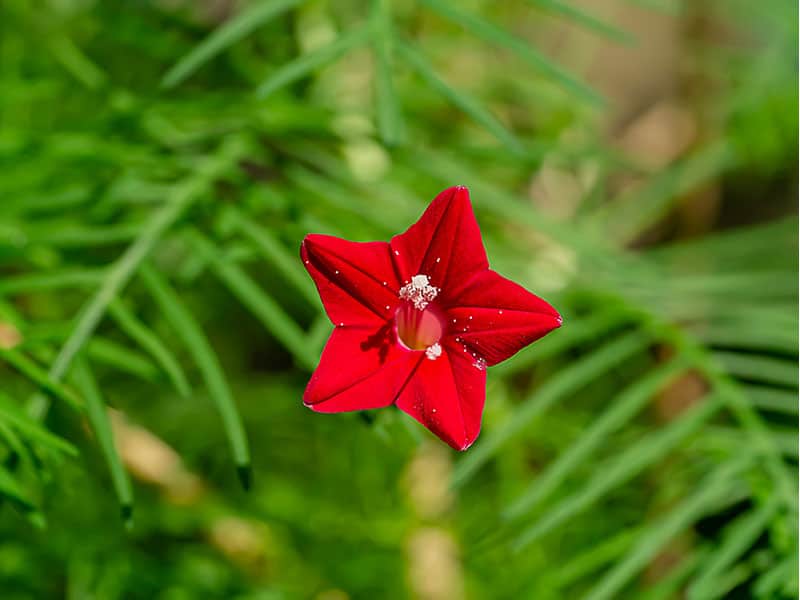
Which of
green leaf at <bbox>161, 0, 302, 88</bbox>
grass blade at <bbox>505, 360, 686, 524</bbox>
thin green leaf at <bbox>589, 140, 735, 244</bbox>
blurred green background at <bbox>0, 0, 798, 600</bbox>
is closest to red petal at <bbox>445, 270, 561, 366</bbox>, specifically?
blurred green background at <bbox>0, 0, 798, 600</bbox>

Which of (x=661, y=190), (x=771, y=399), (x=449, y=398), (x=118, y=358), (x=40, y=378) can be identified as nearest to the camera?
(x=449, y=398)

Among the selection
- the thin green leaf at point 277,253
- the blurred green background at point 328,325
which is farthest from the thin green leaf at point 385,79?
the thin green leaf at point 277,253

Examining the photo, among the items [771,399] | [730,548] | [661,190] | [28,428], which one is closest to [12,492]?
[28,428]

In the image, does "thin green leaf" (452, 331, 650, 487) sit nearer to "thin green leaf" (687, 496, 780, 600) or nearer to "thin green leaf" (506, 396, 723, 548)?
"thin green leaf" (506, 396, 723, 548)

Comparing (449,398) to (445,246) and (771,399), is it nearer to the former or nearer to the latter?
(445,246)

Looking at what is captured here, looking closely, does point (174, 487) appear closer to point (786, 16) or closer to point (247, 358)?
point (247, 358)

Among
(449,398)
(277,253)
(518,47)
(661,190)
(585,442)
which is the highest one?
(661,190)
